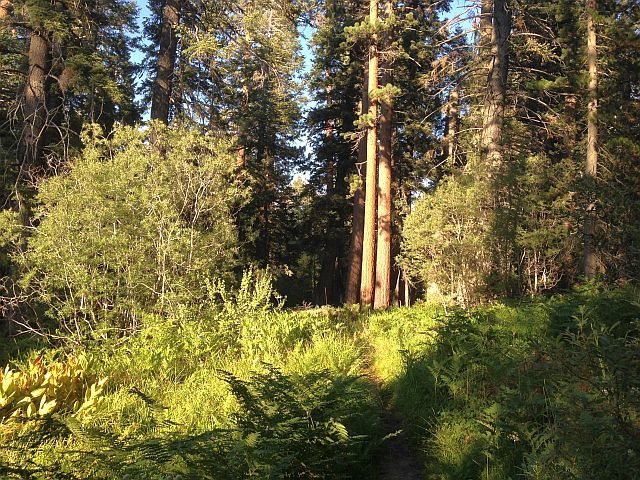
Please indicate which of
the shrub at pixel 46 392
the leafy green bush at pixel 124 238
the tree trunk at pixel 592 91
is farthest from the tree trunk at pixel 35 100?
the tree trunk at pixel 592 91

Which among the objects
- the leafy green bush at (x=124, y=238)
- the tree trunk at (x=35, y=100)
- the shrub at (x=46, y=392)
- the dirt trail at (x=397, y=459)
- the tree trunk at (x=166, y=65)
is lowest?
the dirt trail at (x=397, y=459)

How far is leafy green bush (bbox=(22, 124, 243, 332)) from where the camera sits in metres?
8.42

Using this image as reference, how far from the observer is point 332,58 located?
75.9 ft

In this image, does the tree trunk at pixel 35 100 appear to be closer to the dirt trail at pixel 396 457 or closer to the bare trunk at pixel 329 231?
the dirt trail at pixel 396 457

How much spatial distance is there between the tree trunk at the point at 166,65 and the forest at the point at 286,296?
10cm

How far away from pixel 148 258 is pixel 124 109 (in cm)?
738

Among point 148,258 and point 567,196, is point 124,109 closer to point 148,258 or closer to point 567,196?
point 148,258

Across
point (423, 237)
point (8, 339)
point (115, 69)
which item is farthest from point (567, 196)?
point (8, 339)

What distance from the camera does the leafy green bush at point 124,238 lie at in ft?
27.6

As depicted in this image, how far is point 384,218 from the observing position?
17.6 m

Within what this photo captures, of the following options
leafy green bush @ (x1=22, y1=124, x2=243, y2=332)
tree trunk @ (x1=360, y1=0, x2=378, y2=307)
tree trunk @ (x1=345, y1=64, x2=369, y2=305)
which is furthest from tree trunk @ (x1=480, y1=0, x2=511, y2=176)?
leafy green bush @ (x1=22, y1=124, x2=243, y2=332)

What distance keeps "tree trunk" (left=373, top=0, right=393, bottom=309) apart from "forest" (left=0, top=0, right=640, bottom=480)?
0.08 m

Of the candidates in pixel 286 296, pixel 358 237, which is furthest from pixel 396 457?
pixel 358 237

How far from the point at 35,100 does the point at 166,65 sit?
4.52m
